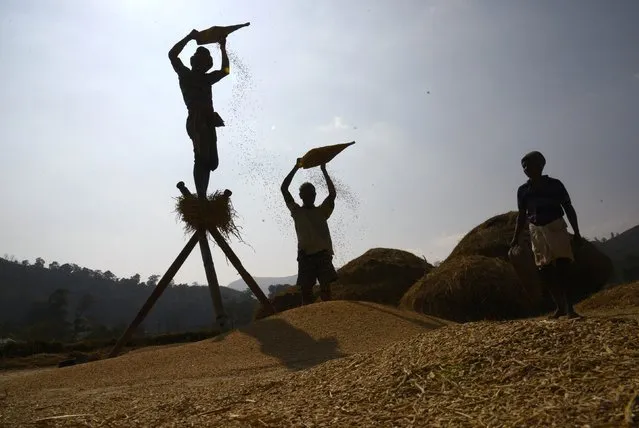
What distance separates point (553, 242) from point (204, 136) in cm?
504

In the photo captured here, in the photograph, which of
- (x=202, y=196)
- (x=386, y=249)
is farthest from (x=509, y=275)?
(x=202, y=196)

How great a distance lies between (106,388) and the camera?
4.36 meters

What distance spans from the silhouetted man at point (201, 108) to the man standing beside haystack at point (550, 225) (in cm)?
458

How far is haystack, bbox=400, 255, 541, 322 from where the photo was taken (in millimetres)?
7797

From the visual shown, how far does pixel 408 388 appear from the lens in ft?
8.79

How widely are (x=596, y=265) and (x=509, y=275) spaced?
2.99 metres

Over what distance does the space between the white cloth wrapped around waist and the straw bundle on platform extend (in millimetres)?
4351

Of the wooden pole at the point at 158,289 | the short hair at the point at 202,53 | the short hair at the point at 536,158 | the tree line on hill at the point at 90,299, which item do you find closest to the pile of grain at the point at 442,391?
the short hair at the point at 536,158

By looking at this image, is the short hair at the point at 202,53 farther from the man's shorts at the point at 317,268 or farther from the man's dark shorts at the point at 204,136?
the man's shorts at the point at 317,268

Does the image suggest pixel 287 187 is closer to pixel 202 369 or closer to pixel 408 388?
pixel 202 369

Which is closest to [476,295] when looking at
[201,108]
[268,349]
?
[268,349]

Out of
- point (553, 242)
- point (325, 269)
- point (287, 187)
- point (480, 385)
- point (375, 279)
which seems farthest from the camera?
point (375, 279)

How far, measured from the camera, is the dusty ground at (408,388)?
212cm

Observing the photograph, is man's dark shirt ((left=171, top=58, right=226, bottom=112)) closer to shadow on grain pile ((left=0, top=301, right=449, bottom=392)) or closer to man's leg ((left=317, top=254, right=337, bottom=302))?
man's leg ((left=317, top=254, right=337, bottom=302))
